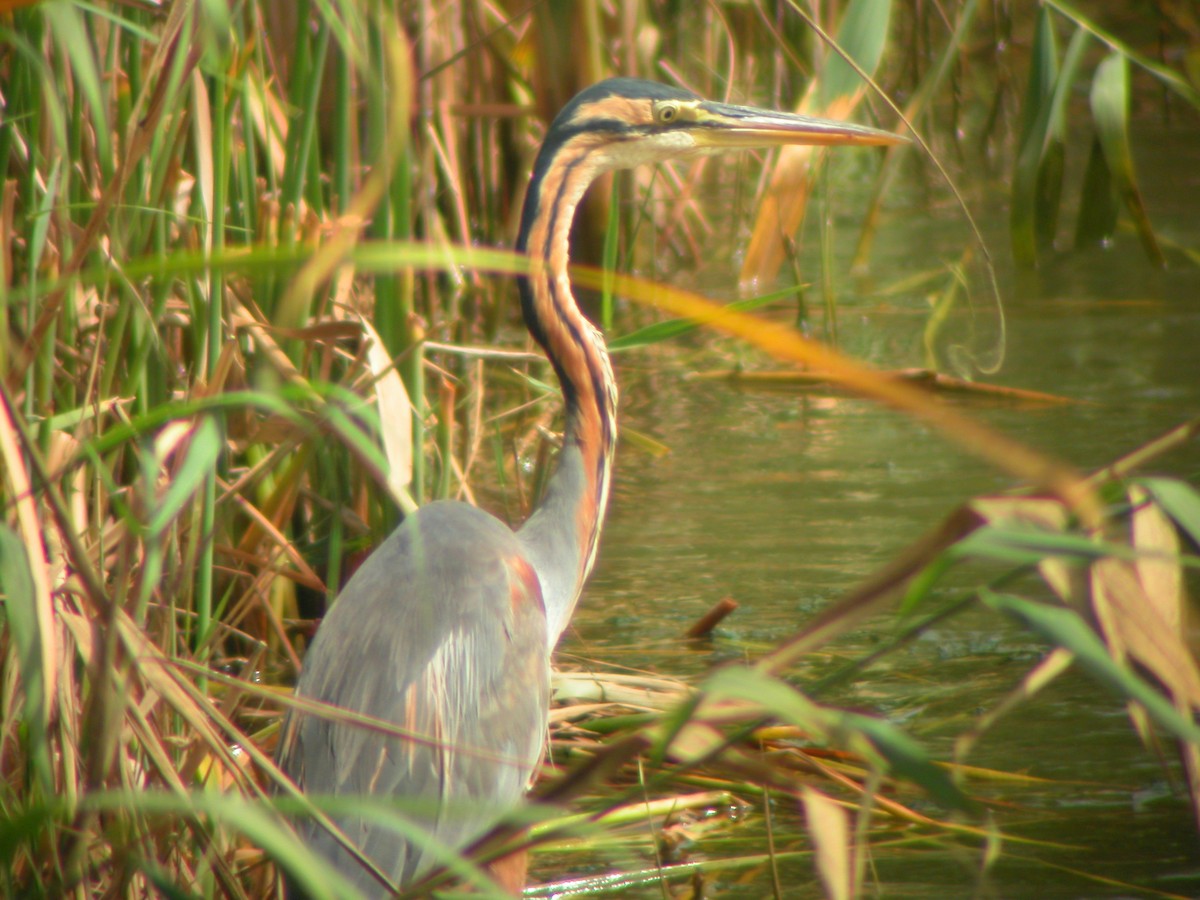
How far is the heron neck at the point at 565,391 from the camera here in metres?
2.66

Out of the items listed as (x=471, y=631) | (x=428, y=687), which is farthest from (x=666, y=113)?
(x=428, y=687)

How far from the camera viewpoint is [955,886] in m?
2.41

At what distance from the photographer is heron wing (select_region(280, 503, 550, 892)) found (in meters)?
2.09

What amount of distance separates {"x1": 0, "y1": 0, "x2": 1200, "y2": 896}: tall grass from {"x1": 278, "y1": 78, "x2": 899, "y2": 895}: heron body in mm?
156

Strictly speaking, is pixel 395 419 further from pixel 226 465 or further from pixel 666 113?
pixel 666 113

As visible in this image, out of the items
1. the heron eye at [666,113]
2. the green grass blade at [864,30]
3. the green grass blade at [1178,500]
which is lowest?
the green grass blade at [1178,500]

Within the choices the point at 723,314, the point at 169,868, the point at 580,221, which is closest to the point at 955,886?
the point at 169,868

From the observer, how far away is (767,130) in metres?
2.92

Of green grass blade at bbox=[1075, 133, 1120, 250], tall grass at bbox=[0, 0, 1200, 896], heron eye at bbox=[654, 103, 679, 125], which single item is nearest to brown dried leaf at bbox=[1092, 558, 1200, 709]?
tall grass at bbox=[0, 0, 1200, 896]

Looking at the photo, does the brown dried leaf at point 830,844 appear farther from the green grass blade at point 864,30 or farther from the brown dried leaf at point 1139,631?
the green grass blade at point 864,30

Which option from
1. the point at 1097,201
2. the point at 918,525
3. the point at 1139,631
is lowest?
the point at 918,525

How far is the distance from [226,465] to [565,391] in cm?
65

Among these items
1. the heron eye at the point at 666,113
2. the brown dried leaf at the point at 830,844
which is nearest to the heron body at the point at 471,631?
the heron eye at the point at 666,113

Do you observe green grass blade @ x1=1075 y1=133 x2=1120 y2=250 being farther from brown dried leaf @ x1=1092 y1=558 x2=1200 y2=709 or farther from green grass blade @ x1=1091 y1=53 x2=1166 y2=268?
brown dried leaf @ x1=1092 y1=558 x2=1200 y2=709
